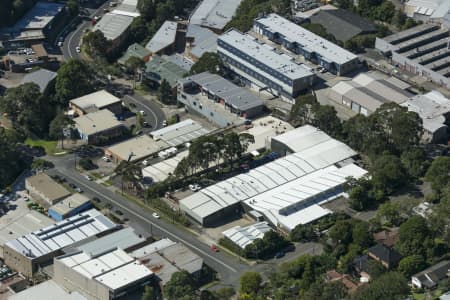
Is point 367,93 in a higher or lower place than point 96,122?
higher

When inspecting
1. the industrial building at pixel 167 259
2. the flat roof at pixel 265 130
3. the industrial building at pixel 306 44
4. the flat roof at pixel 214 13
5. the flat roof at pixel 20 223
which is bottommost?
the flat roof at pixel 20 223

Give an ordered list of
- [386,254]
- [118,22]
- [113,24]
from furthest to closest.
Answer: [118,22] → [113,24] → [386,254]

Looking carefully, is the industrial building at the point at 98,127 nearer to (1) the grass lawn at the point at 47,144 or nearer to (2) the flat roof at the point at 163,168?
(1) the grass lawn at the point at 47,144

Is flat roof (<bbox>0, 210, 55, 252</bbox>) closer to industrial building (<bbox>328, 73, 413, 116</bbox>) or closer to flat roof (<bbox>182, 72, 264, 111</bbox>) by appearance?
flat roof (<bbox>182, 72, 264, 111</bbox>)

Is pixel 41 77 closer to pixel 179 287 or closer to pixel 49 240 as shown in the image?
pixel 49 240

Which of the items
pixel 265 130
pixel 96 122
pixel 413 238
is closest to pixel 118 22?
pixel 96 122

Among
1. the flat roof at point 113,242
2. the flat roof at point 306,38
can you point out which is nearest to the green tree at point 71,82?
the flat roof at point 306,38
